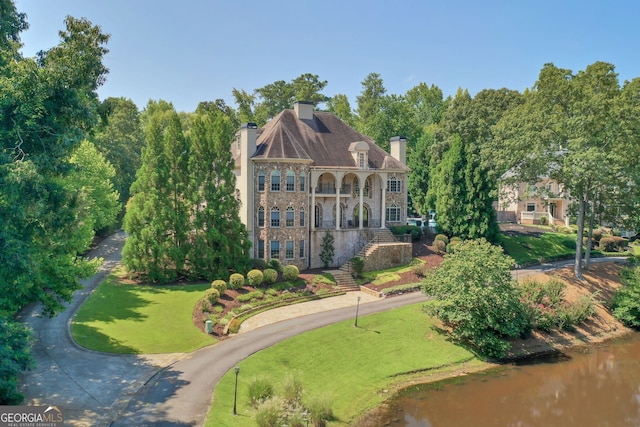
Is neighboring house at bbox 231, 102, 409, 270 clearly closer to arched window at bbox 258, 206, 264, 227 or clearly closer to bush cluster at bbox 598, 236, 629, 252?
arched window at bbox 258, 206, 264, 227

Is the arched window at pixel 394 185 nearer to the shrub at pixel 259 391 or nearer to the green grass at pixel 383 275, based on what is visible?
the green grass at pixel 383 275

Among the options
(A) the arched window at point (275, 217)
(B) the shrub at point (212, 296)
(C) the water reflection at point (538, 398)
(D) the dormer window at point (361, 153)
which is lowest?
(C) the water reflection at point (538, 398)

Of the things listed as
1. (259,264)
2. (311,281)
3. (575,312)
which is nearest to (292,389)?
(311,281)

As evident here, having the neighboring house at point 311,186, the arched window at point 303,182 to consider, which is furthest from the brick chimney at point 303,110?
the arched window at point 303,182

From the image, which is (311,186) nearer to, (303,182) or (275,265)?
(303,182)

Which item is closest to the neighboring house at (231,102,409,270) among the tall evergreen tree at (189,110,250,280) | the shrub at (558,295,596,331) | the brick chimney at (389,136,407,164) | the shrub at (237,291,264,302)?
the brick chimney at (389,136,407,164)

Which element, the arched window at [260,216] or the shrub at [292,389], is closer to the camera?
the shrub at [292,389]
